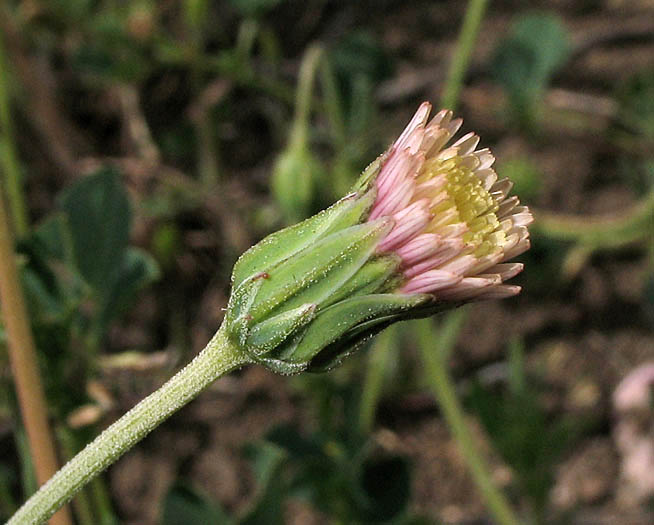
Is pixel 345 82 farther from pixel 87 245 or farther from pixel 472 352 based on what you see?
pixel 87 245

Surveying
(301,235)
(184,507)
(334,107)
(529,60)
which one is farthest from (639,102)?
(301,235)

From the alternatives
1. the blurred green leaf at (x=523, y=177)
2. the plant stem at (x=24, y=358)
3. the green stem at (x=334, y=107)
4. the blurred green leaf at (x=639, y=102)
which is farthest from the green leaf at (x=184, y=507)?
the blurred green leaf at (x=639, y=102)

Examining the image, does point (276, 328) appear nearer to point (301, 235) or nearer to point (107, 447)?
point (301, 235)

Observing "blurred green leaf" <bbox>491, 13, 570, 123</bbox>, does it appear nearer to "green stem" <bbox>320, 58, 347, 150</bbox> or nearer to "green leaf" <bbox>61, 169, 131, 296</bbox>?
"green stem" <bbox>320, 58, 347, 150</bbox>

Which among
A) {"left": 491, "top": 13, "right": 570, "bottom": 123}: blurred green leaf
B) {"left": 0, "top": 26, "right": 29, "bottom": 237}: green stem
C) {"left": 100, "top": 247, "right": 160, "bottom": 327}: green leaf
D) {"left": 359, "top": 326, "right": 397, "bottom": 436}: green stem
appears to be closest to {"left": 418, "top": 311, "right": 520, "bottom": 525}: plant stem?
{"left": 359, "top": 326, "right": 397, "bottom": 436}: green stem

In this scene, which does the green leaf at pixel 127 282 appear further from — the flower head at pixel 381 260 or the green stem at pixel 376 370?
the green stem at pixel 376 370

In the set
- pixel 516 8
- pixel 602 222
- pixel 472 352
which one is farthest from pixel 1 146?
pixel 516 8

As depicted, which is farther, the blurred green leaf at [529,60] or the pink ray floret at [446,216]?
the blurred green leaf at [529,60]
